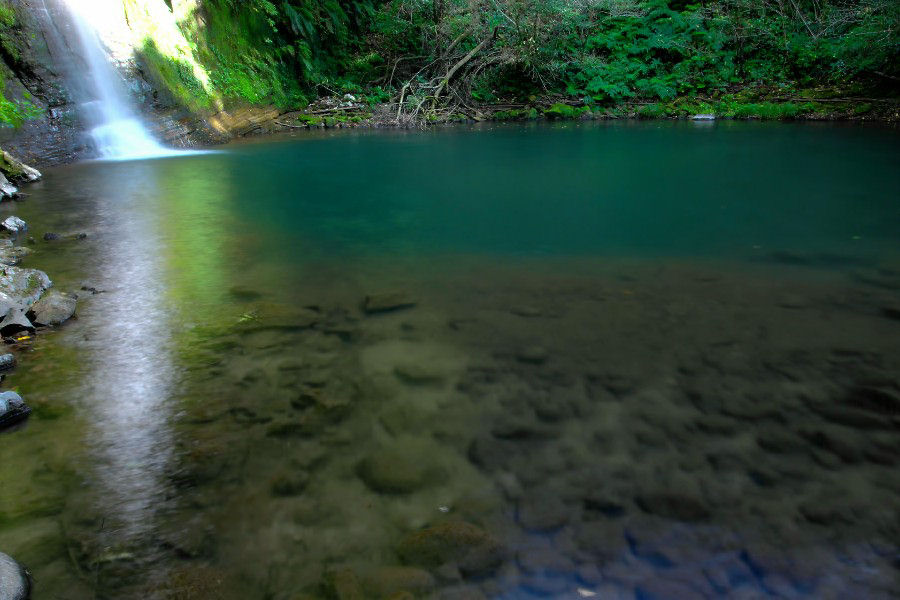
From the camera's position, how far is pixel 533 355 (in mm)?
3527

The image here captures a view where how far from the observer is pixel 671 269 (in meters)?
4.99

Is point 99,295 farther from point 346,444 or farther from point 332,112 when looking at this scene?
point 332,112

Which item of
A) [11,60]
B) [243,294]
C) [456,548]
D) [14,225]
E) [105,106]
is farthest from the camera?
[105,106]

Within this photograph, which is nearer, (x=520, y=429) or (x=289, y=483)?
(x=289, y=483)

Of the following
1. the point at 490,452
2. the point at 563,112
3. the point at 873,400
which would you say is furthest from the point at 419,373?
the point at 563,112

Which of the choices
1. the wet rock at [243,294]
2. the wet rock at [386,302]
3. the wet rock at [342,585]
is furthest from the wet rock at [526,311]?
the wet rock at [342,585]

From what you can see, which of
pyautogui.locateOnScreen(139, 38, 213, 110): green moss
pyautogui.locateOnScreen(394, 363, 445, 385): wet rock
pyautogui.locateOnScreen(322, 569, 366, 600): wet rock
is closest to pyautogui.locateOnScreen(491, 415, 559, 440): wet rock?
pyautogui.locateOnScreen(394, 363, 445, 385): wet rock

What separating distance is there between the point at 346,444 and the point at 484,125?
1635cm

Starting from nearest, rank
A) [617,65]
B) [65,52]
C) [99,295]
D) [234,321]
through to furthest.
→ [234,321] → [99,295] → [65,52] → [617,65]

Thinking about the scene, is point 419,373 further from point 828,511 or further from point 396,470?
point 828,511

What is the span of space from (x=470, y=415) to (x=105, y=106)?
526 inches

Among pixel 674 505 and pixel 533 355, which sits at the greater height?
pixel 533 355

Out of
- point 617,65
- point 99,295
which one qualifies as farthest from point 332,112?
point 99,295

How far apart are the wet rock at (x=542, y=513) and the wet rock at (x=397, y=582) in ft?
1.48
